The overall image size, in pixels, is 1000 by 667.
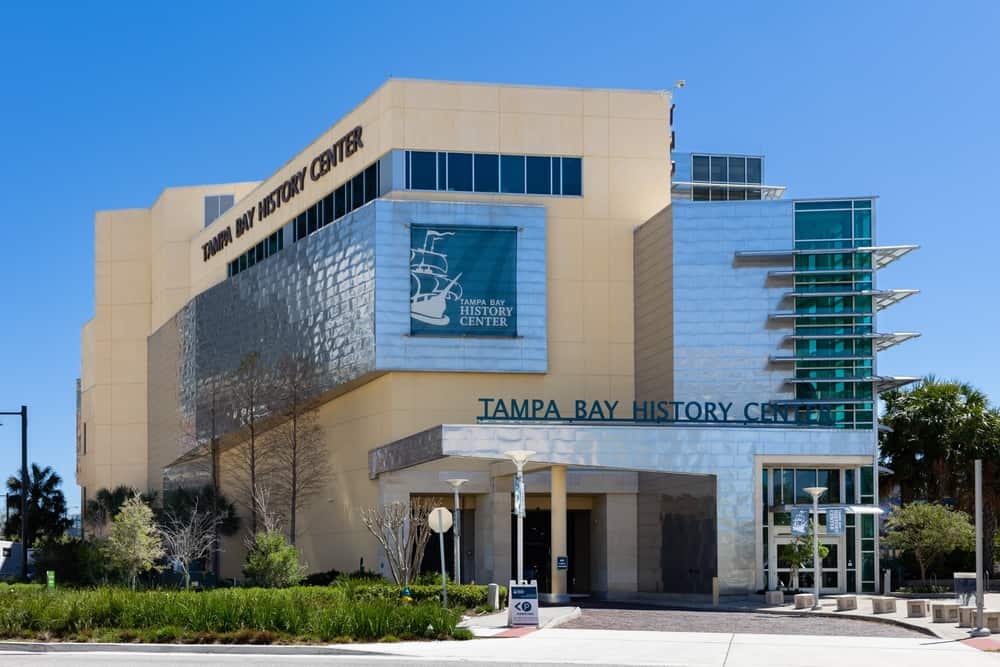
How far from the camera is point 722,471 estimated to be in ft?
181

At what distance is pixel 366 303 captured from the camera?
215ft

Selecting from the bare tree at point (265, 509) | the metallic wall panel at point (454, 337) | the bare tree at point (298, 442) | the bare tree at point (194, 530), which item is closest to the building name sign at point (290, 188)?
the metallic wall panel at point (454, 337)

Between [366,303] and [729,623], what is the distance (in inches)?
1187

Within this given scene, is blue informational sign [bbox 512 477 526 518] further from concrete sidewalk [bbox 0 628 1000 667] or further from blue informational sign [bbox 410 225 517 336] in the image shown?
blue informational sign [bbox 410 225 517 336]

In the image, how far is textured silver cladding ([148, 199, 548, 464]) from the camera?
64.8 m

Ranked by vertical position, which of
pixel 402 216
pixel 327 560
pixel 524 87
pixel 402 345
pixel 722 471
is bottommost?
pixel 327 560

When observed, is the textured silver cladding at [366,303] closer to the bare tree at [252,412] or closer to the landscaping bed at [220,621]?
the bare tree at [252,412]

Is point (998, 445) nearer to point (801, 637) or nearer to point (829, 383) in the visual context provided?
point (829, 383)

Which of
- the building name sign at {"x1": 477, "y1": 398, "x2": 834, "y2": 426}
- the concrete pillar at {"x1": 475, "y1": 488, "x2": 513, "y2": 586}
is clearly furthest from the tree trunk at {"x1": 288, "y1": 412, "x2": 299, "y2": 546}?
the building name sign at {"x1": 477, "y1": 398, "x2": 834, "y2": 426}

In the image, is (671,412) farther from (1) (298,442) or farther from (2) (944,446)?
(1) (298,442)

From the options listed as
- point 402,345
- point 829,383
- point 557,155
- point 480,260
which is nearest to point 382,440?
point 402,345

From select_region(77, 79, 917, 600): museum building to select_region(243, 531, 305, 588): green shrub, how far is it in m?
6.63

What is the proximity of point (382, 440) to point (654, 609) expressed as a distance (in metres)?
21.4

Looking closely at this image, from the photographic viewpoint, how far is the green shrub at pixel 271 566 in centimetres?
5325
